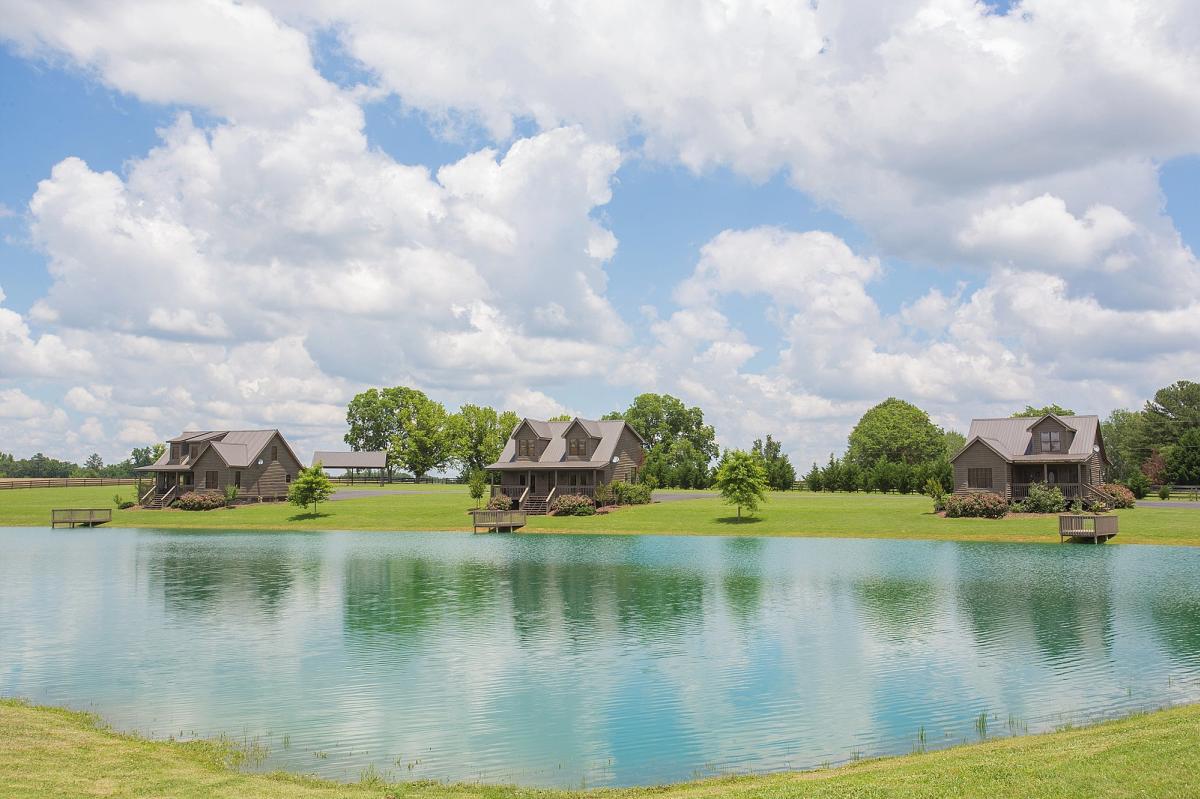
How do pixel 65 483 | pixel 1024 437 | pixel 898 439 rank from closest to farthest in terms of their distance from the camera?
pixel 1024 437 → pixel 65 483 → pixel 898 439

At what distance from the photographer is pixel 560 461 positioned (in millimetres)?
79375

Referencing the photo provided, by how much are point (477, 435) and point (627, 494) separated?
6520 cm

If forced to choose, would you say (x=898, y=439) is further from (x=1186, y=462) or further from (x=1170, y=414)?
(x=1186, y=462)

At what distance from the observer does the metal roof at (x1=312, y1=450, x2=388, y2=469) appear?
134125 millimetres

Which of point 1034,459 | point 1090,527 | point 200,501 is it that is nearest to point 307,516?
point 200,501

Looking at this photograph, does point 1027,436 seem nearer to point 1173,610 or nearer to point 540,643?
point 1173,610

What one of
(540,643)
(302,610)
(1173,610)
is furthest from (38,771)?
(1173,610)

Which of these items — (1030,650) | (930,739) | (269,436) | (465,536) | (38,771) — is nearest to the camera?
(38,771)

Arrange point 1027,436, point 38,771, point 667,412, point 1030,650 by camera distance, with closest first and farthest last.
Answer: point 38,771
point 1030,650
point 1027,436
point 667,412

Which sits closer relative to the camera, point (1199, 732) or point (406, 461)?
point (1199, 732)

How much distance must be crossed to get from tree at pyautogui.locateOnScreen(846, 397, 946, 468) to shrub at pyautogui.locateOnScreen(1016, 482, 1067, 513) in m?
67.7

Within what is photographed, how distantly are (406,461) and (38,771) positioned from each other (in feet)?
409

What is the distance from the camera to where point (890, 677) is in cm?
1975

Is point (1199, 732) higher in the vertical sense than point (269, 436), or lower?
lower
